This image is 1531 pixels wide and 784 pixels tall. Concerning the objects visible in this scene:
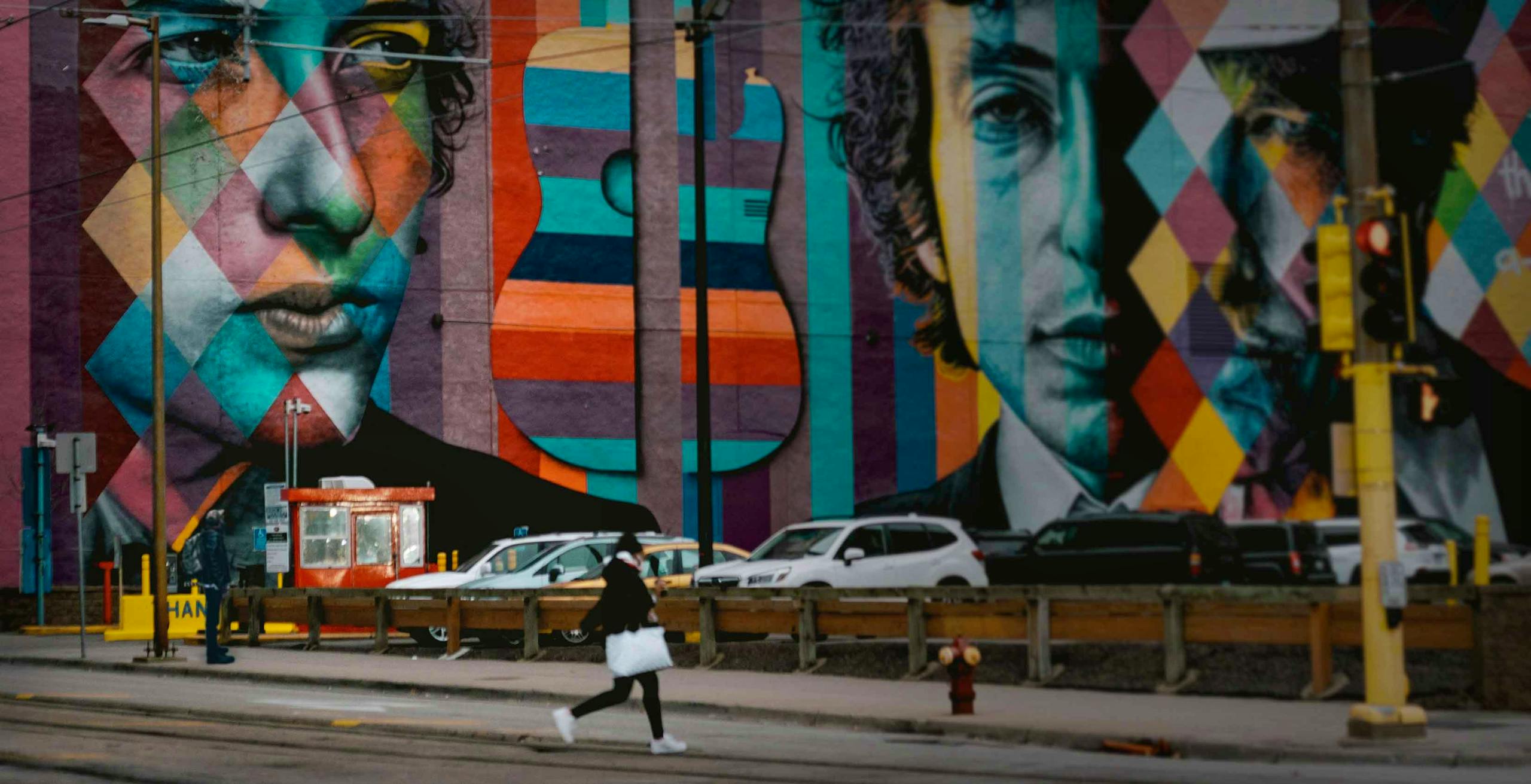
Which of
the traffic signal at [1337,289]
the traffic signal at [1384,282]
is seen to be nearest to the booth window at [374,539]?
the traffic signal at [1337,289]

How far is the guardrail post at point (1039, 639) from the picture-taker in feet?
60.9

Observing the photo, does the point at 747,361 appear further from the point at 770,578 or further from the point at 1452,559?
the point at 1452,559

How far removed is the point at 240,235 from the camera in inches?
1395

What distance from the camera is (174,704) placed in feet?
59.1

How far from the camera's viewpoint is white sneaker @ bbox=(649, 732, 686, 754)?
13594mm

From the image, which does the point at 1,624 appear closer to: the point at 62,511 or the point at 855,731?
the point at 62,511

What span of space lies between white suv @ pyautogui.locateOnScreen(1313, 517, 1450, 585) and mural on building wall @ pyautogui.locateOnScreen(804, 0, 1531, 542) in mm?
10951

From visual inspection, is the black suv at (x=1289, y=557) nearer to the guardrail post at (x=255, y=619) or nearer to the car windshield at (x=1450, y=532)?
the car windshield at (x=1450, y=532)

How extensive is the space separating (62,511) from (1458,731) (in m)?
26.6

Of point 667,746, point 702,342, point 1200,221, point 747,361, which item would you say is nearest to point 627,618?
point 667,746

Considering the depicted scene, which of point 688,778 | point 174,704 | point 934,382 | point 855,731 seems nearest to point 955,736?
point 855,731

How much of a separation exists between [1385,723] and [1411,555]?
17.4 metres

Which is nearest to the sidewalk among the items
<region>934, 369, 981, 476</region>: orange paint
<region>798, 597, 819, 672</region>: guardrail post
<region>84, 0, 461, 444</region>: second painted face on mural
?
<region>798, 597, 819, 672</region>: guardrail post

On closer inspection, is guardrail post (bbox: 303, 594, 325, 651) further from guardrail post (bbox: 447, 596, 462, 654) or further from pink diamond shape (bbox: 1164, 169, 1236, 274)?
pink diamond shape (bbox: 1164, 169, 1236, 274)
